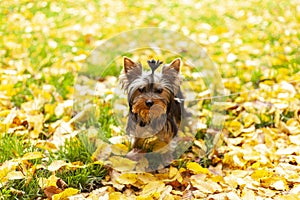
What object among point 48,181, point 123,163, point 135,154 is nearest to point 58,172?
point 48,181

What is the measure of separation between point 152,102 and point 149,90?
8 centimetres

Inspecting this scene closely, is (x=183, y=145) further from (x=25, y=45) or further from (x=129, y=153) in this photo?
(x=25, y=45)

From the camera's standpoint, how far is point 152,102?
279 centimetres

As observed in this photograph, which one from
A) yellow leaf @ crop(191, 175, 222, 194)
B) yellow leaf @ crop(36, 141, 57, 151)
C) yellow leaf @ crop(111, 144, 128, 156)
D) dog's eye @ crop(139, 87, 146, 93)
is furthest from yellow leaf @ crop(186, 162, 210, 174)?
yellow leaf @ crop(36, 141, 57, 151)

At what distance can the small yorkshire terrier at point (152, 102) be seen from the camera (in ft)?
9.24

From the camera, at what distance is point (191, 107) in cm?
399

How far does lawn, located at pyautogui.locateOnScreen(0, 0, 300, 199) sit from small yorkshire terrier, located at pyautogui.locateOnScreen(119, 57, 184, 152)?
19cm

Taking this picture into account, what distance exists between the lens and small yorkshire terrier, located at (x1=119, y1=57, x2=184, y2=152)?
111 inches

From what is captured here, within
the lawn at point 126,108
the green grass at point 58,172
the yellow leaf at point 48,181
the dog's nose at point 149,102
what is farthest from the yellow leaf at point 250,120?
the yellow leaf at point 48,181

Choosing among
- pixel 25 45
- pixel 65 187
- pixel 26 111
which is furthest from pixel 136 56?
pixel 65 187

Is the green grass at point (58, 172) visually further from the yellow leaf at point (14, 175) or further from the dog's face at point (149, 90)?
the dog's face at point (149, 90)

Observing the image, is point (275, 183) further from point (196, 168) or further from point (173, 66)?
point (173, 66)

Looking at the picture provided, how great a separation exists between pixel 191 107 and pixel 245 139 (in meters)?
0.63

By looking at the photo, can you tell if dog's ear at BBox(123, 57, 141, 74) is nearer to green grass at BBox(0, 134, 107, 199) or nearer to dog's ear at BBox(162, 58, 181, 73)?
dog's ear at BBox(162, 58, 181, 73)
